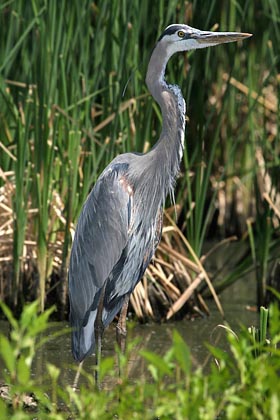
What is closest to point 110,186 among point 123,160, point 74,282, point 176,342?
point 123,160

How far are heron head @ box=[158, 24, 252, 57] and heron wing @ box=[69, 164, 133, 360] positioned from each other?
0.60m

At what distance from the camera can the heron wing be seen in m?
5.16

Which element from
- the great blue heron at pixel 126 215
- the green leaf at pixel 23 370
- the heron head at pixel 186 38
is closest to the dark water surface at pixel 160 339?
the great blue heron at pixel 126 215

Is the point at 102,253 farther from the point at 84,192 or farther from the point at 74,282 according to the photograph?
the point at 84,192

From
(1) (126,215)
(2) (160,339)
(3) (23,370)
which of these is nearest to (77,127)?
(1) (126,215)

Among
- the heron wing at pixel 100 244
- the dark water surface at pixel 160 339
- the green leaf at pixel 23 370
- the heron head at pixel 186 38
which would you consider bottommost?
the dark water surface at pixel 160 339

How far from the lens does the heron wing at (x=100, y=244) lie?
516cm

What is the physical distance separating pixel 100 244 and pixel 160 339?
111cm

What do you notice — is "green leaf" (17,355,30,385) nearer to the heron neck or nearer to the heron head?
the heron neck

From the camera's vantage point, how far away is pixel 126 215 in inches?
205

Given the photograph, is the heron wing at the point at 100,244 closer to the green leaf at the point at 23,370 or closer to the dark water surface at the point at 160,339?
the dark water surface at the point at 160,339

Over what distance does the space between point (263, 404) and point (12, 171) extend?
12.6 feet

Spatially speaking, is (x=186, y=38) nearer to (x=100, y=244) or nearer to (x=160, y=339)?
(x=100, y=244)

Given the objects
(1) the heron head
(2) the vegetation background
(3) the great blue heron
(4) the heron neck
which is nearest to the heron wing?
(3) the great blue heron
